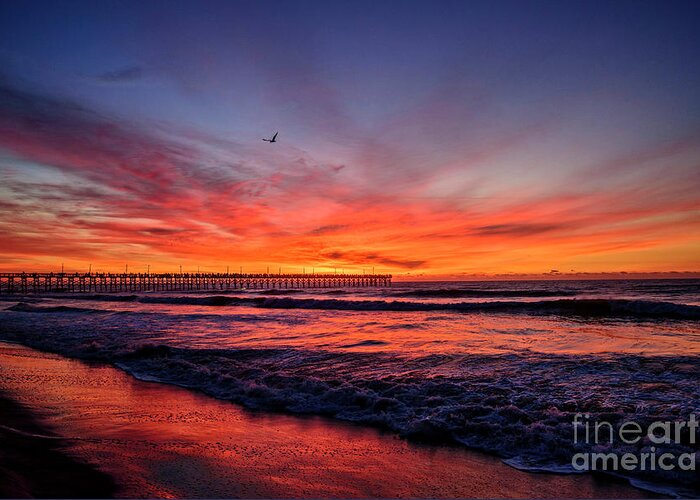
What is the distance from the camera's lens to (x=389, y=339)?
49.1ft

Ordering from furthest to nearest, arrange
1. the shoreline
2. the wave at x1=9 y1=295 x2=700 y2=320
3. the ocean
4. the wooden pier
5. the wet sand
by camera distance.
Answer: the wooden pier → the wave at x1=9 y1=295 x2=700 y2=320 → the ocean → the wet sand → the shoreline

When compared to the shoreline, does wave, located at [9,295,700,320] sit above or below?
below

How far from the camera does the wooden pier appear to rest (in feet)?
338

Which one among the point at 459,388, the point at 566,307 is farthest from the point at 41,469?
the point at 566,307

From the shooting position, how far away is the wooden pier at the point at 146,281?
4050 inches

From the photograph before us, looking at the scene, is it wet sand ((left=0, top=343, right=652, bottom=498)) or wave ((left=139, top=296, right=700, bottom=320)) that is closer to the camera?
wet sand ((left=0, top=343, right=652, bottom=498))

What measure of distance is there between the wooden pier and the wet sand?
10097cm

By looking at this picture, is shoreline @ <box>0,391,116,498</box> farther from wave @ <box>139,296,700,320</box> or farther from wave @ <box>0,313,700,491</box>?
wave @ <box>139,296,700,320</box>

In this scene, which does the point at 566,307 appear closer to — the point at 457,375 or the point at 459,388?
the point at 457,375

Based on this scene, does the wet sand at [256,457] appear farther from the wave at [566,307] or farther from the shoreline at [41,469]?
the wave at [566,307]

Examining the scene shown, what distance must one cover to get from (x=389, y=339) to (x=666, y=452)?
1007 cm

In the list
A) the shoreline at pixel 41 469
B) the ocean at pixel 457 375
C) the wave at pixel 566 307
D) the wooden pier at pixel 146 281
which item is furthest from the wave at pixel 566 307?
the wooden pier at pixel 146 281

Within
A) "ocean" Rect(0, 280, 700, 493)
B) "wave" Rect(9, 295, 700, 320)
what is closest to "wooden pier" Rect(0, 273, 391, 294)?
"wave" Rect(9, 295, 700, 320)

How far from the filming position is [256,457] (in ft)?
17.3
